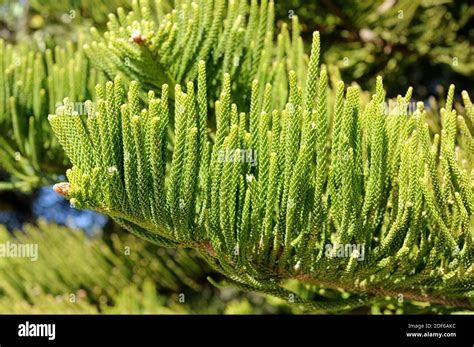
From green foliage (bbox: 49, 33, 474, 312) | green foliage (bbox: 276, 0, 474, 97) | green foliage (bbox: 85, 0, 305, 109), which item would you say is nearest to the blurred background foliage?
green foliage (bbox: 276, 0, 474, 97)

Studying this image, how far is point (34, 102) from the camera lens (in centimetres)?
85

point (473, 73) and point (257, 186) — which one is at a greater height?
point (473, 73)

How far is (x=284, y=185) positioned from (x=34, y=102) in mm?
463

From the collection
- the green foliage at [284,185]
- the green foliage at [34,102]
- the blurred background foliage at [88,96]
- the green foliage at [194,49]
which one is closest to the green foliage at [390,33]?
the blurred background foliage at [88,96]

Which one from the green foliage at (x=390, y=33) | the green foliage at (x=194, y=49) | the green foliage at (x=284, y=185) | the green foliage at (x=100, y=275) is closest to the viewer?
the green foliage at (x=284, y=185)

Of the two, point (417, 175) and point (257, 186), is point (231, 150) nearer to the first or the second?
point (257, 186)

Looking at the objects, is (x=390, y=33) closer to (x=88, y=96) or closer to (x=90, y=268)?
(x=88, y=96)

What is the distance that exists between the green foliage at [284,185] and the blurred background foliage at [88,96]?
324mm

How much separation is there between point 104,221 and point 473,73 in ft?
2.63

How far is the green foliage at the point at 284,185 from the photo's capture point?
0.52 m

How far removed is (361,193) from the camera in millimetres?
549

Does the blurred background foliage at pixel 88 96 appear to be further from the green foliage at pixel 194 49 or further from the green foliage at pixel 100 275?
the green foliage at pixel 194 49

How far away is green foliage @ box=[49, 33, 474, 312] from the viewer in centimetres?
52

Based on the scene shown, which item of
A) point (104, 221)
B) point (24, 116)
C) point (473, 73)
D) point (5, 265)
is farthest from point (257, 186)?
point (104, 221)
